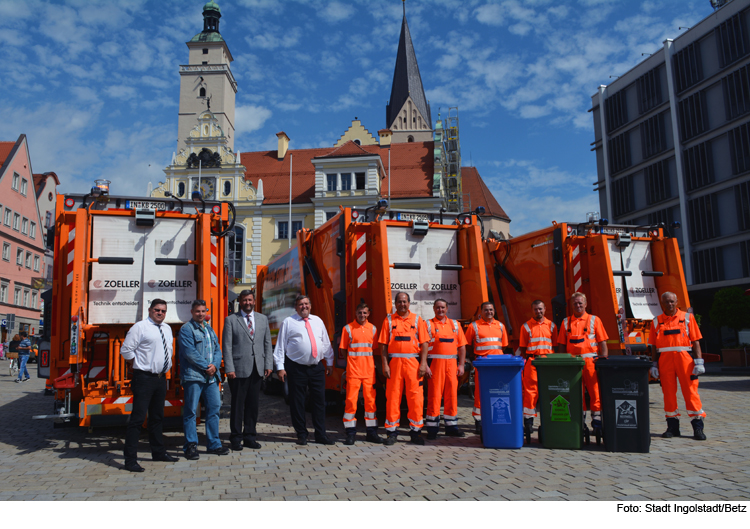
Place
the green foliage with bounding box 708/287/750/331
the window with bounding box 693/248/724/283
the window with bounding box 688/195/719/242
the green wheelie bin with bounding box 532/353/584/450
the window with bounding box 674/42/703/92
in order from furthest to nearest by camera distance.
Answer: the window with bounding box 674/42/703/92 < the window with bounding box 688/195/719/242 < the window with bounding box 693/248/724/283 < the green foliage with bounding box 708/287/750/331 < the green wheelie bin with bounding box 532/353/584/450

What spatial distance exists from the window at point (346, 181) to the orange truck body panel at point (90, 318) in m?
32.0

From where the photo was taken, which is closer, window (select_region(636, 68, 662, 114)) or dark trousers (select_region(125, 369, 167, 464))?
dark trousers (select_region(125, 369, 167, 464))

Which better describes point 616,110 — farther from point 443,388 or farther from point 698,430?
point 443,388

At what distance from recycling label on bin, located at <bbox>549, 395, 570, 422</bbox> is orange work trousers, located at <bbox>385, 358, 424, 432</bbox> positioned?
4.76 feet

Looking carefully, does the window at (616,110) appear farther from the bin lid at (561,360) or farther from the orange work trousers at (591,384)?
the bin lid at (561,360)

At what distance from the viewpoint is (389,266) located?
807 cm

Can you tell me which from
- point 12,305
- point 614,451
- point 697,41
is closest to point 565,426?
point 614,451

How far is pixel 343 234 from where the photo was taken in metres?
8.07

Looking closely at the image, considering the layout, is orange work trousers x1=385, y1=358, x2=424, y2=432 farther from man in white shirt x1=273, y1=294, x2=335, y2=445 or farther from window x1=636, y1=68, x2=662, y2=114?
window x1=636, y1=68, x2=662, y2=114

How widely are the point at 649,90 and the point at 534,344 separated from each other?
35775mm

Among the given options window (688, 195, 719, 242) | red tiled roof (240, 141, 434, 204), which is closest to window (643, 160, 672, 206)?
window (688, 195, 719, 242)

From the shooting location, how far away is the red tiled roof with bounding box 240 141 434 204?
40000mm

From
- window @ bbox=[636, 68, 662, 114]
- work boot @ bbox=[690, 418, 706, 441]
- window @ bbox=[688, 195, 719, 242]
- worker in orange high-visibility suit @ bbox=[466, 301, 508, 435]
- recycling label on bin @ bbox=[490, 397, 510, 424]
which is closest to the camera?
recycling label on bin @ bbox=[490, 397, 510, 424]

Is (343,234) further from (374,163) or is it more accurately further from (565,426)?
(374,163)
